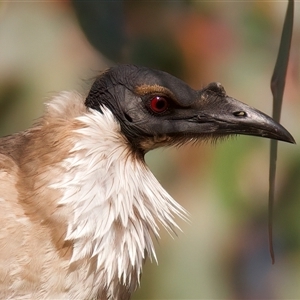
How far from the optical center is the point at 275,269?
2.12 m

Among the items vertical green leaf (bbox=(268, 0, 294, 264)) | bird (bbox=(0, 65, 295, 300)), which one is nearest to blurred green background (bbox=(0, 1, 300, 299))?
vertical green leaf (bbox=(268, 0, 294, 264))

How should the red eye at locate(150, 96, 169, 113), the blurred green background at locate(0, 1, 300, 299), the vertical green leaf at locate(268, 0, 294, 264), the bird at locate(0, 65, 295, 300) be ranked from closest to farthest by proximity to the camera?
the bird at locate(0, 65, 295, 300)
the red eye at locate(150, 96, 169, 113)
the vertical green leaf at locate(268, 0, 294, 264)
the blurred green background at locate(0, 1, 300, 299)

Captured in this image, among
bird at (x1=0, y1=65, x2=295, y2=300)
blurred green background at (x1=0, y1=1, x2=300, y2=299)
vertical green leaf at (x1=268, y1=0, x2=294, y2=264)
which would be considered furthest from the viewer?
blurred green background at (x1=0, y1=1, x2=300, y2=299)

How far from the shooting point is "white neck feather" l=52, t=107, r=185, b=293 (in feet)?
4.01

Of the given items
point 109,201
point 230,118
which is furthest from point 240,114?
point 109,201

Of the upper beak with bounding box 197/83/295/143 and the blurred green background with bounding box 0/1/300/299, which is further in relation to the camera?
the blurred green background with bounding box 0/1/300/299

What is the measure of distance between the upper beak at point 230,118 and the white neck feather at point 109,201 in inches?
7.1

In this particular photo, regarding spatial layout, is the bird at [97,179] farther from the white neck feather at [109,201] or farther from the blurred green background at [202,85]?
the blurred green background at [202,85]

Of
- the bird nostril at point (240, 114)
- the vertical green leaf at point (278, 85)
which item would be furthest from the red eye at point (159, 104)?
the vertical green leaf at point (278, 85)

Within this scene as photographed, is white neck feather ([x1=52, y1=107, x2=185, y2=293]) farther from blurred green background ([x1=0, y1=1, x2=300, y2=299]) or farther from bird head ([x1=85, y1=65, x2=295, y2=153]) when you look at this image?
blurred green background ([x1=0, y1=1, x2=300, y2=299])

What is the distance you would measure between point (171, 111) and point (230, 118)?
128mm

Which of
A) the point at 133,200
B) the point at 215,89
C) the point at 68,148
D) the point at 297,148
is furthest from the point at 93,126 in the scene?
the point at 297,148

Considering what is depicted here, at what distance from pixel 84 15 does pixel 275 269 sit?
3.62 feet

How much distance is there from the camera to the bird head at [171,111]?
51.1 inches
